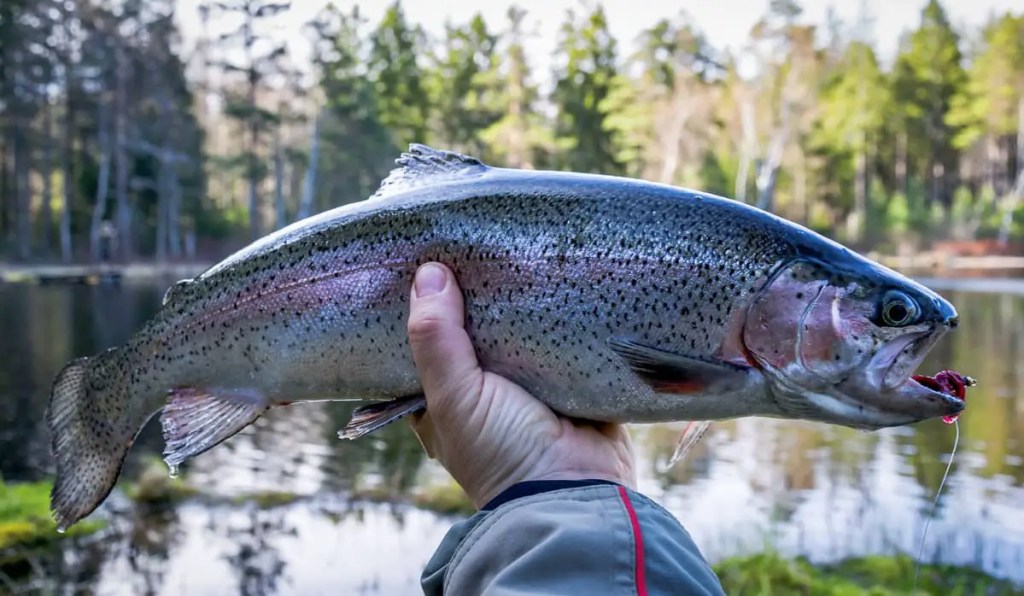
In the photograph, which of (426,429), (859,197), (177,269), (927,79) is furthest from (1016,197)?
(426,429)

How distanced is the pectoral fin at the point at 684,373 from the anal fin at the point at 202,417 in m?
1.27

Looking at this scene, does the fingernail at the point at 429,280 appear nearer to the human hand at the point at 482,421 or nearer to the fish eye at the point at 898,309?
the human hand at the point at 482,421

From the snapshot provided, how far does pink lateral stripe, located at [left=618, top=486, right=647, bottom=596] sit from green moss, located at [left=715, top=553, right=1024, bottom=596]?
705 centimetres

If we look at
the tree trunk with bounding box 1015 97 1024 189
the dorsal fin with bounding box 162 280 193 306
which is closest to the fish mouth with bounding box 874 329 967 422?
the dorsal fin with bounding box 162 280 193 306

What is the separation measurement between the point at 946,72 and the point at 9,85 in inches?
2482

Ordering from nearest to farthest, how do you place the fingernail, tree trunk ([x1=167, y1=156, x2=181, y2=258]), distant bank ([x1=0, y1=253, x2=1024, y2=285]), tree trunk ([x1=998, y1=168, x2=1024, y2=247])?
the fingernail → distant bank ([x1=0, y1=253, x2=1024, y2=285]) → tree trunk ([x1=167, y1=156, x2=181, y2=258]) → tree trunk ([x1=998, y1=168, x2=1024, y2=247])

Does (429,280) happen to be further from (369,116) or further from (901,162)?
(901,162)

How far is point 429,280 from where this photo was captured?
2.65 m

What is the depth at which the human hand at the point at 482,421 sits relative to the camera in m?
2.50

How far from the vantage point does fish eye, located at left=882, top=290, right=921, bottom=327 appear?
2.37m

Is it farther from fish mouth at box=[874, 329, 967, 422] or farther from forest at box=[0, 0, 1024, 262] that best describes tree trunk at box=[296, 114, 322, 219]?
fish mouth at box=[874, 329, 967, 422]

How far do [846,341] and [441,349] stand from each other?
1102 millimetres

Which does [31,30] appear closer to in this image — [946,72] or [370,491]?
[370,491]

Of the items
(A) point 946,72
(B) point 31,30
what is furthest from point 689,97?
(B) point 31,30
